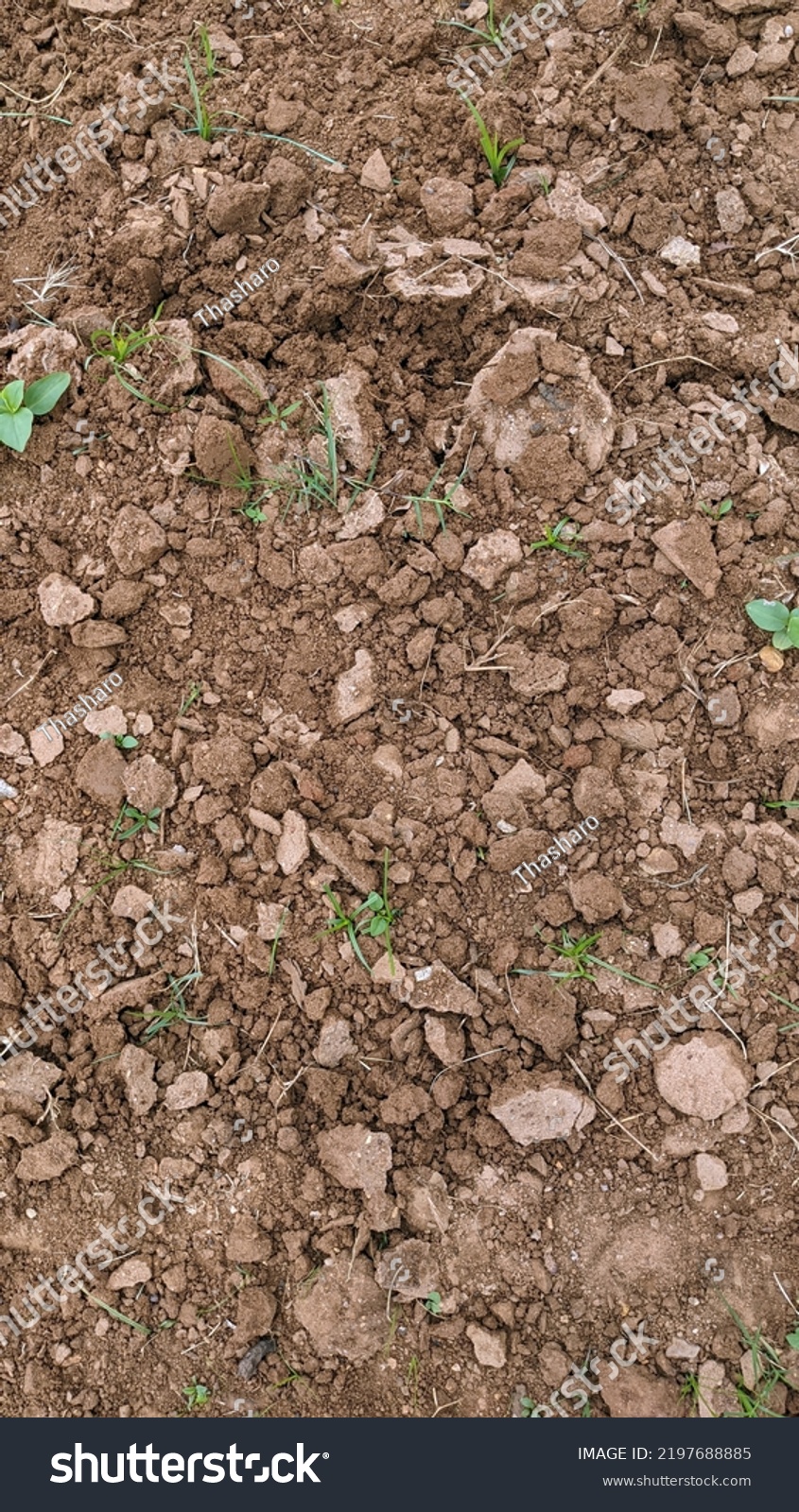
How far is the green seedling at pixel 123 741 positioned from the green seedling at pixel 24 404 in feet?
2.54

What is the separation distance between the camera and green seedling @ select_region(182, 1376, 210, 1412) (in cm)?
244

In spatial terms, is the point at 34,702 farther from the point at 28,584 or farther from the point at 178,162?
the point at 178,162

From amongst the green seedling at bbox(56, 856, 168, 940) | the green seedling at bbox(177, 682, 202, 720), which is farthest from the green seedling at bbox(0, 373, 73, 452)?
the green seedling at bbox(56, 856, 168, 940)

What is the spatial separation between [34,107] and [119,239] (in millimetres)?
623

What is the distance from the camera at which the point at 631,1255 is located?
2438 mm

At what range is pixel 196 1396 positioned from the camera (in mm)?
2439

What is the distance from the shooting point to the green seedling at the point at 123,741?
265 centimetres

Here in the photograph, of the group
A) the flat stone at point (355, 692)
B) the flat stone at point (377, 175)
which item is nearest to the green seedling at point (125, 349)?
the flat stone at point (377, 175)

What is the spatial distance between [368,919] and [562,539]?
1.10 meters

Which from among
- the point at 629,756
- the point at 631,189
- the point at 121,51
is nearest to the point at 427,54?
the point at 631,189

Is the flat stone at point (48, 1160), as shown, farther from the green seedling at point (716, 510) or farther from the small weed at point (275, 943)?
the green seedling at point (716, 510)

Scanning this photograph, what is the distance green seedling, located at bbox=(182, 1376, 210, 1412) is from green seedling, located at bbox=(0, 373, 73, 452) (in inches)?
93.3

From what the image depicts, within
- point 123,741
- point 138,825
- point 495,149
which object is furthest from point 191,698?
point 495,149

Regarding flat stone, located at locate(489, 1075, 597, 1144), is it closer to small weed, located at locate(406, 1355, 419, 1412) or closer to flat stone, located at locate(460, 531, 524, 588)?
small weed, located at locate(406, 1355, 419, 1412)
